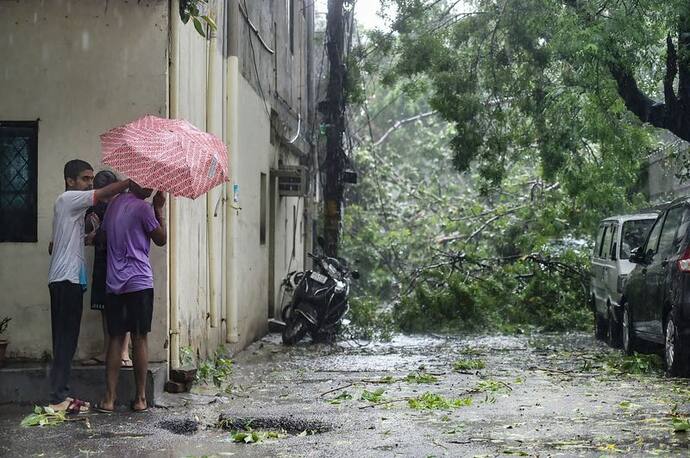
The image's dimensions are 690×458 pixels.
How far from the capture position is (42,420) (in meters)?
8.34

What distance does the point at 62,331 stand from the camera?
8.74m

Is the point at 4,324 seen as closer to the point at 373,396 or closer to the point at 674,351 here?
the point at 373,396

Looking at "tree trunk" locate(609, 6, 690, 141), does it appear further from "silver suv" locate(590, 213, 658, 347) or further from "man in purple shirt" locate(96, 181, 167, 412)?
"man in purple shirt" locate(96, 181, 167, 412)

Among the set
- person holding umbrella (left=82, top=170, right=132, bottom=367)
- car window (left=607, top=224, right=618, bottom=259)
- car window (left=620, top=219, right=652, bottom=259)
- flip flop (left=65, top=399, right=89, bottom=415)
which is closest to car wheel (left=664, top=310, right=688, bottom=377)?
car window (left=620, top=219, right=652, bottom=259)

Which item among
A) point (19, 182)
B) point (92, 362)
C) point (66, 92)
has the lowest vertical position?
point (92, 362)

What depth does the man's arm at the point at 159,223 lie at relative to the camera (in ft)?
29.5

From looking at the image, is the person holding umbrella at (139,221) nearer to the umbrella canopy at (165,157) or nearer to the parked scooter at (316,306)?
the umbrella canopy at (165,157)

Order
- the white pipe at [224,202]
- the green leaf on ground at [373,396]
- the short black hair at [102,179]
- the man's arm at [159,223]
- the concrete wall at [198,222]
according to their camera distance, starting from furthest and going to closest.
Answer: the white pipe at [224,202]
the concrete wall at [198,222]
the green leaf on ground at [373,396]
the short black hair at [102,179]
the man's arm at [159,223]

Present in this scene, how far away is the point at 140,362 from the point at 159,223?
1152 millimetres

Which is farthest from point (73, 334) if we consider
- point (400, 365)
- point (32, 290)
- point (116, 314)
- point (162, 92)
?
point (400, 365)

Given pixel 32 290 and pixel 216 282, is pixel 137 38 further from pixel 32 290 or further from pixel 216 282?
pixel 216 282

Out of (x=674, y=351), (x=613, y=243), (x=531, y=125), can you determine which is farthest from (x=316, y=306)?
(x=674, y=351)

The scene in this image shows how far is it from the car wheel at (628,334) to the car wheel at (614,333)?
78 centimetres

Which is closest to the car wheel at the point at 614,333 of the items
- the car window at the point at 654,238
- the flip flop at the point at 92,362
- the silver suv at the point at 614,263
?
the silver suv at the point at 614,263
